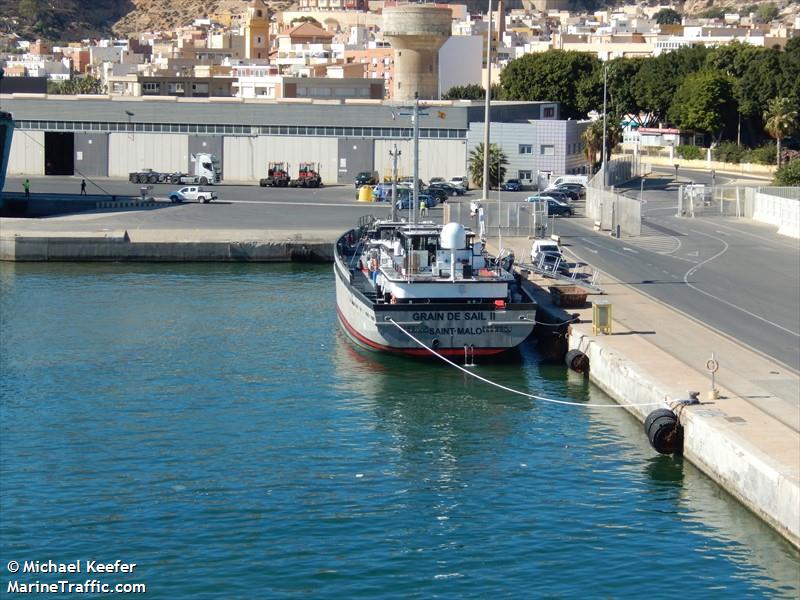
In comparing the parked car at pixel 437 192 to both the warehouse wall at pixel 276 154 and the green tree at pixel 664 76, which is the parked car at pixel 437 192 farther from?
the green tree at pixel 664 76

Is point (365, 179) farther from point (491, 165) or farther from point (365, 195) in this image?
point (365, 195)

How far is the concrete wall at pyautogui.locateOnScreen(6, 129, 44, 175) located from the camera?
104625 mm

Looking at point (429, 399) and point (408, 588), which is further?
point (429, 399)

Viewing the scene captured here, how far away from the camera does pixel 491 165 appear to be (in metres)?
95.1

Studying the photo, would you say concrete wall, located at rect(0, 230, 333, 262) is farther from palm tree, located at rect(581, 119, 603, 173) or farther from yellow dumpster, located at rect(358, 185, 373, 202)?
palm tree, located at rect(581, 119, 603, 173)

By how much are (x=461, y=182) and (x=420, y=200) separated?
43.0 ft

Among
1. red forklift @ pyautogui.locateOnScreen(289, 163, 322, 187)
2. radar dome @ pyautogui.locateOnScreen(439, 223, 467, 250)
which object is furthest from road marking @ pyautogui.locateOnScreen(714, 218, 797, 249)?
red forklift @ pyautogui.locateOnScreen(289, 163, 322, 187)

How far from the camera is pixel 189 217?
255ft

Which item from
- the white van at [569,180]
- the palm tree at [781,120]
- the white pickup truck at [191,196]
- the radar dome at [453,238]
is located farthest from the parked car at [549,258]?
the palm tree at [781,120]

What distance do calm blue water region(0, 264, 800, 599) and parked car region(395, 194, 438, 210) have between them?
29.2 meters

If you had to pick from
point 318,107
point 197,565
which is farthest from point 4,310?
point 318,107

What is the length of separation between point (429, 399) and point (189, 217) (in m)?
39.9

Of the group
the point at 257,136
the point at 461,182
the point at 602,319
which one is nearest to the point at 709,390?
the point at 602,319

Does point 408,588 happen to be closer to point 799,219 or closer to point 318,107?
point 799,219
